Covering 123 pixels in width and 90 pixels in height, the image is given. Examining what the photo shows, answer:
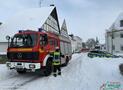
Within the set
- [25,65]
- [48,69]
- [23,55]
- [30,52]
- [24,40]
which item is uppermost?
[24,40]

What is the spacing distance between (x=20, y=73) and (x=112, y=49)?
4094cm

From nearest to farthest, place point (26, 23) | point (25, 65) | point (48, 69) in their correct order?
point (25, 65) → point (48, 69) → point (26, 23)

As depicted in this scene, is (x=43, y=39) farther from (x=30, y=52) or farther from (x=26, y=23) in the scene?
(x=26, y=23)

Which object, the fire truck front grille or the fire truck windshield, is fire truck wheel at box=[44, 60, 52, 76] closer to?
the fire truck front grille

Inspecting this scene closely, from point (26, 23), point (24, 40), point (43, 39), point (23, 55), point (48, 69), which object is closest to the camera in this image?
point (23, 55)

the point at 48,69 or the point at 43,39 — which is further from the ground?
the point at 43,39

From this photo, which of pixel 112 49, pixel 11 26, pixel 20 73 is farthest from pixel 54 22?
pixel 20 73

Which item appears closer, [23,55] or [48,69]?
[23,55]

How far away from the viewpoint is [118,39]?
55.8m

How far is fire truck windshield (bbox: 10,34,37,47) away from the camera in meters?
15.3

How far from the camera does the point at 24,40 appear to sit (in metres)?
15.5

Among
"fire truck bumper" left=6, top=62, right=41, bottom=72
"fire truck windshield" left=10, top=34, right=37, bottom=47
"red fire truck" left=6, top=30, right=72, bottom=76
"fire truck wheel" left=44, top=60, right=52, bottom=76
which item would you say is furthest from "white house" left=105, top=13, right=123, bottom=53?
"fire truck bumper" left=6, top=62, right=41, bottom=72

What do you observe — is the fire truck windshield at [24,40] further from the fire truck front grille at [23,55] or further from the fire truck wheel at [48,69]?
the fire truck wheel at [48,69]

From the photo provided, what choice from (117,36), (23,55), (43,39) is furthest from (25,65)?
(117,36)
